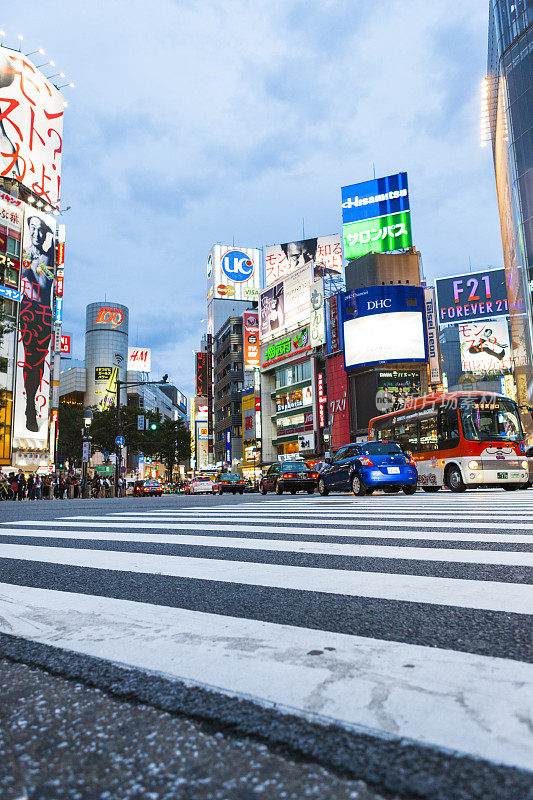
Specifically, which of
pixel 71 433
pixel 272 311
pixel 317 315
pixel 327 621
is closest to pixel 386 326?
pixel 317 315

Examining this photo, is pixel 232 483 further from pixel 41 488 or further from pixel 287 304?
pixel 287 304

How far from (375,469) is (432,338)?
35023mm

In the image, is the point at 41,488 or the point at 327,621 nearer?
the point at 327,621

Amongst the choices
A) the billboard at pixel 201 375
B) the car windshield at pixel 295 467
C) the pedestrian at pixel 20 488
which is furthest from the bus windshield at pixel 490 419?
the billboard at pixel 201 375

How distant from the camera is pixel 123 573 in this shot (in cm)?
339

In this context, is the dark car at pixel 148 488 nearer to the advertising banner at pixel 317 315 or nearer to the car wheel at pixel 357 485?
the advertising banner at pixel 317 315

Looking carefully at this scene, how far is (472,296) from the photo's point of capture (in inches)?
3184

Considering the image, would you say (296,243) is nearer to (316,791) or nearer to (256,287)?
(256,287)

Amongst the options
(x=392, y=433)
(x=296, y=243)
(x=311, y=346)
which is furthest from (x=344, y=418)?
(x=296, y=243)

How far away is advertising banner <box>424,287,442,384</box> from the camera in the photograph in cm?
4684

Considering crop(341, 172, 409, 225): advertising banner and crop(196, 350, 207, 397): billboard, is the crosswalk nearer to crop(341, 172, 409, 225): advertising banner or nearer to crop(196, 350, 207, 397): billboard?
crop(341, 172, 409, 225): advertising banner

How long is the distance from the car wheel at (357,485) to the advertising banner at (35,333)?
1539 inches

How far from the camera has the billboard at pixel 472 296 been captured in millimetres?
79375

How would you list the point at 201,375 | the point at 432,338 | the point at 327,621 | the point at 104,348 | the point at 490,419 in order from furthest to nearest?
1. the point at 104,348
2. the point at 201,375
3. the point at 432,338
4. the point at 490,419
5. the point at 327,621
